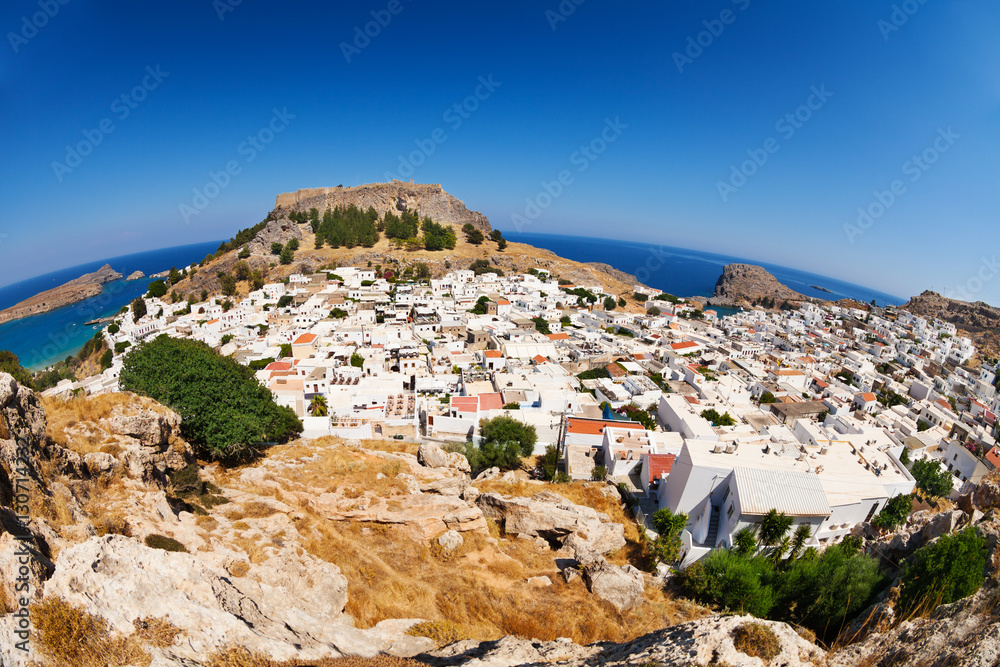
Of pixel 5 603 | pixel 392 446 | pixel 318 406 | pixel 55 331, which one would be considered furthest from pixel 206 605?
pixel 55 331

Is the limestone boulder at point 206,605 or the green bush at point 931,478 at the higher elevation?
the limestone boulder at point 206,605

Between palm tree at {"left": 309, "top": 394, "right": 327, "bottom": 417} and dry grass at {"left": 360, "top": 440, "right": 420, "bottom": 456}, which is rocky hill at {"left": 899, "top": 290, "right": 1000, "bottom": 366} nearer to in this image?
dry grass at {"left": 360, "top": 440, "right": 420, "bottom": 456}

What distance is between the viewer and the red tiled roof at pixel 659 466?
56.2 ft

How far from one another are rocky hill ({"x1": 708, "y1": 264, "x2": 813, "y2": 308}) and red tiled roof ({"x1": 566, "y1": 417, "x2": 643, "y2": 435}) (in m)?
98.7

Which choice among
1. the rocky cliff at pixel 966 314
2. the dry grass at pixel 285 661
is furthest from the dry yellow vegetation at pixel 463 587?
the rocky cliff at pixel 966 314

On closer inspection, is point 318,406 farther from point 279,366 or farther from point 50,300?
point 50,300

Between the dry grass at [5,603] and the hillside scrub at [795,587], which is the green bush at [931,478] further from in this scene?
the dry grass at [5,603]

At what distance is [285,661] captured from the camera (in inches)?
214

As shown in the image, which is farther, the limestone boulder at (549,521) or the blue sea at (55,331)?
the blue sea at (55,331)

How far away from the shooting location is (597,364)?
36031 millimetres

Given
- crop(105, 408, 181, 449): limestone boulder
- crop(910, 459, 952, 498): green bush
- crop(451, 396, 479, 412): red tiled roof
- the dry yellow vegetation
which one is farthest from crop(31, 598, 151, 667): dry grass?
crop(910, 459, 952, 498): green bush

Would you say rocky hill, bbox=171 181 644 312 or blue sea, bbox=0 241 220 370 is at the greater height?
rocky hill, bbox=171 181 644 312

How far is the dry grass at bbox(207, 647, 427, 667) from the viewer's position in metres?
5.13

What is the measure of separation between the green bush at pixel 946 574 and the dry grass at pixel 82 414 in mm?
16092
